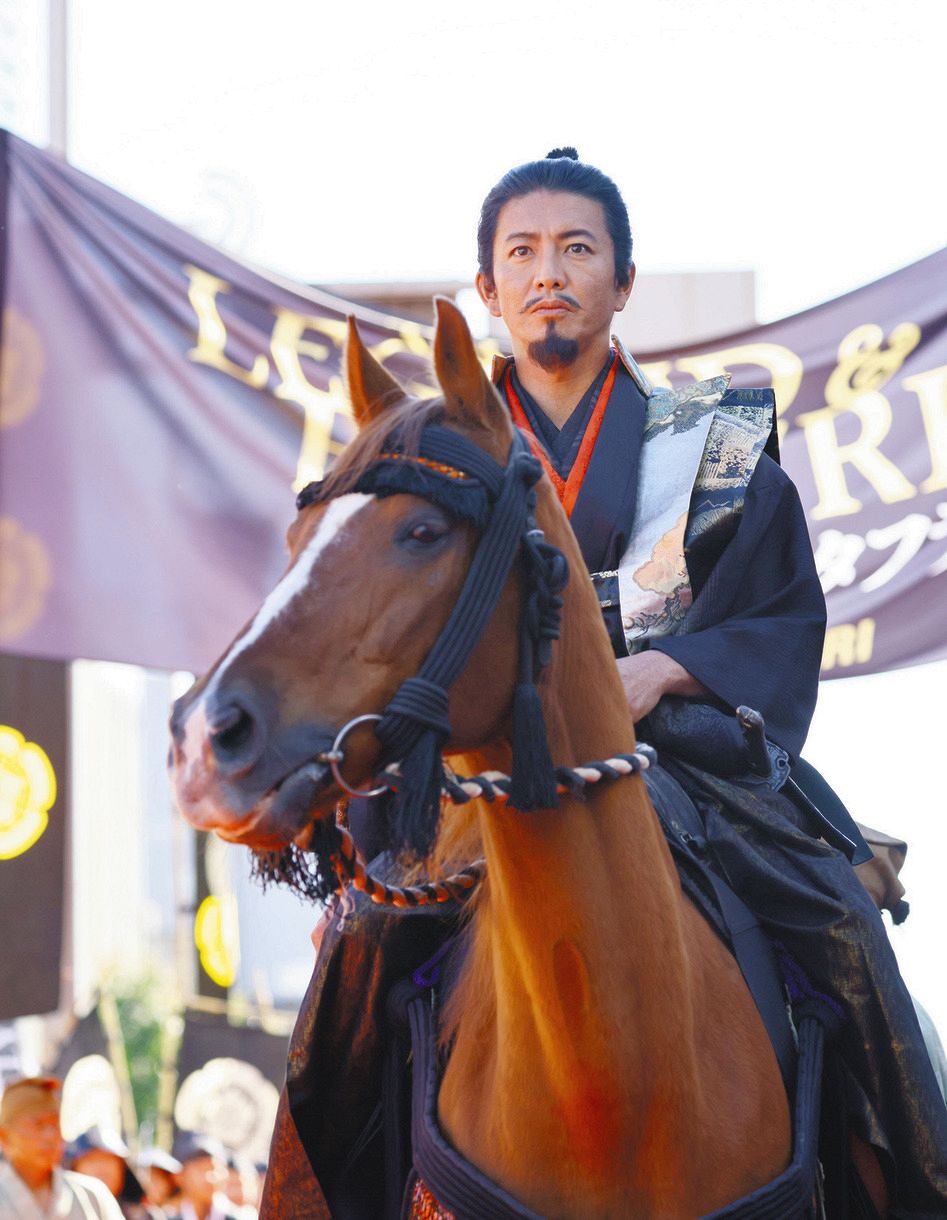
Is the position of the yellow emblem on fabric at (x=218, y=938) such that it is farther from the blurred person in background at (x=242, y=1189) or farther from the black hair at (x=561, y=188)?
the black hair at (x=561, y=188)

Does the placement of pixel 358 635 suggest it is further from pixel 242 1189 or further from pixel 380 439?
pixel 242 1189

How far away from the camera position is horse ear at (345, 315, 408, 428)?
2508 mm

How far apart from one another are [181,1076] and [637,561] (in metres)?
9.80

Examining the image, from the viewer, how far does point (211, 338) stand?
6355 millimetres

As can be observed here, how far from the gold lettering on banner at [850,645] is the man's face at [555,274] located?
10.3 feet

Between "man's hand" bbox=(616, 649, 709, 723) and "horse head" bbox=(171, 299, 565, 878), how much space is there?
0.59m

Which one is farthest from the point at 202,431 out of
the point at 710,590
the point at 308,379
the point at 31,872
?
the point at 710,590

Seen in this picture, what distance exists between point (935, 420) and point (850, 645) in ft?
3.30

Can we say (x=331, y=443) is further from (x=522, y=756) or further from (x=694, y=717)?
(x=522, y=756)

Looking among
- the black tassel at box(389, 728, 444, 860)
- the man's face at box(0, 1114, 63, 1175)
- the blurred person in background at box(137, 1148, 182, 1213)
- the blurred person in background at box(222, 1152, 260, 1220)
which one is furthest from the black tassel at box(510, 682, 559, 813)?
the blurred person in background at box(222, 1152, 260, 1220)

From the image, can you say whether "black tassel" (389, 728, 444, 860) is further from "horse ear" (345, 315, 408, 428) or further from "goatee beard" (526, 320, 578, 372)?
"goatee beard" (526, 320, 578, 372)

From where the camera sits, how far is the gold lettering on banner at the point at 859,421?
6180 millimetres

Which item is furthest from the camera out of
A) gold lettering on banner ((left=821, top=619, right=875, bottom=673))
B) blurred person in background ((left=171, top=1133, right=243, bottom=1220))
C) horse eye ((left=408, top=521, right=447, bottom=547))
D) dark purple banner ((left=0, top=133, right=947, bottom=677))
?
blurred person in background ((left=171, top=1133, right=243, bottom=1220))

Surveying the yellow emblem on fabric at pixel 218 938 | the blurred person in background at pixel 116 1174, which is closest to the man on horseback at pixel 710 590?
the blurred person in background at pixel 116 1174
